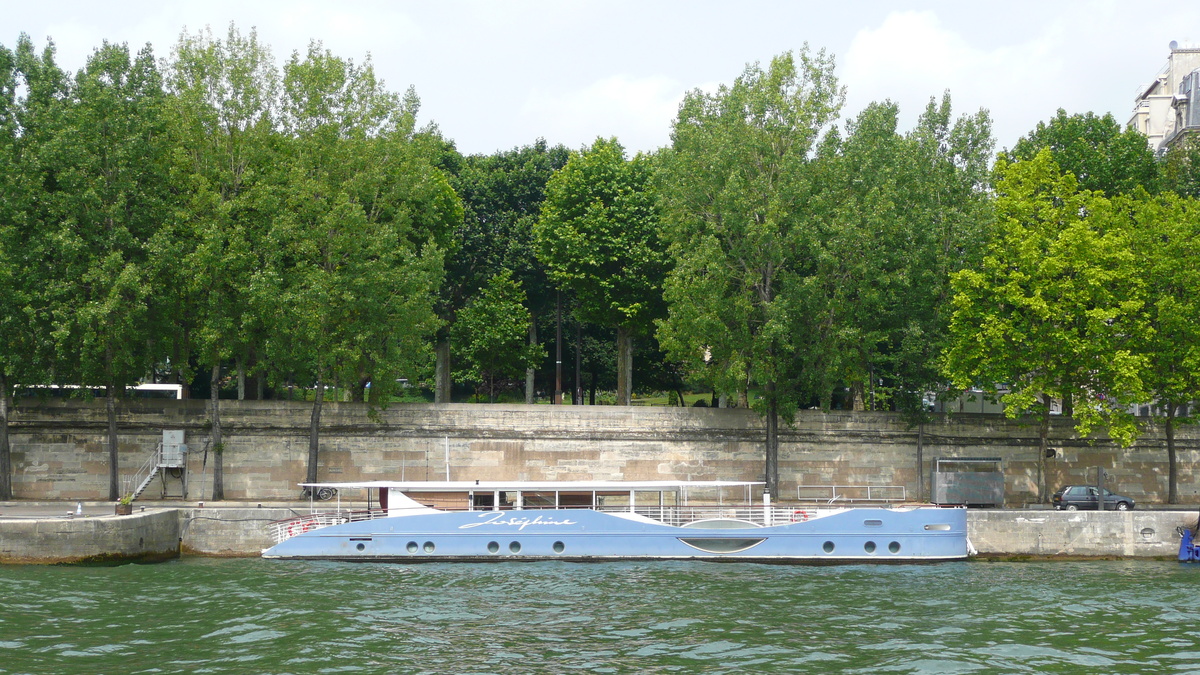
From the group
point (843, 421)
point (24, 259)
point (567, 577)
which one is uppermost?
point (24, 259)

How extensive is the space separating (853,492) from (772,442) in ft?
14.5

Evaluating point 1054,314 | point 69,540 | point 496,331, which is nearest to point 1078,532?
point 1054,314

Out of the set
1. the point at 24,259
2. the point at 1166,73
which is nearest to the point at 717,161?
the point at 24,259

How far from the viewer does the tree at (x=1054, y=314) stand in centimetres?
3959

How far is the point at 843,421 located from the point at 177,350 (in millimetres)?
25348

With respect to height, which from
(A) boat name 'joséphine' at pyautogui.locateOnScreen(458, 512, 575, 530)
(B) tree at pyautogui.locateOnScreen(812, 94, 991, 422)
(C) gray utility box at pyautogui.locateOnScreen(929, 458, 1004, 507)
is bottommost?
(A) boat name 'joséphine' at pyautogui.locateOnScreen(458, 512, 575, 530)

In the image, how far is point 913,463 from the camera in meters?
44.6

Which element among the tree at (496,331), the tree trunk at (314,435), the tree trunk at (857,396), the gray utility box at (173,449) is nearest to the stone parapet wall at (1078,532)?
the tree trunk at (857,396)

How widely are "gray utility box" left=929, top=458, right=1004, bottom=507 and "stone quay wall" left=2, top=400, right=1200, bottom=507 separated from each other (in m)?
2.26

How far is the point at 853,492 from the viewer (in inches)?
1743

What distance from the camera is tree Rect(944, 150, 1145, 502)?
39.6 meters

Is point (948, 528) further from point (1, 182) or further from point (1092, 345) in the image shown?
point (1, 182)

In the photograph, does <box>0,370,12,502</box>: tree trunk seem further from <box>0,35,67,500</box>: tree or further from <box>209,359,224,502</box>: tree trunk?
<box>209,359,224,502</box>: tree trunk

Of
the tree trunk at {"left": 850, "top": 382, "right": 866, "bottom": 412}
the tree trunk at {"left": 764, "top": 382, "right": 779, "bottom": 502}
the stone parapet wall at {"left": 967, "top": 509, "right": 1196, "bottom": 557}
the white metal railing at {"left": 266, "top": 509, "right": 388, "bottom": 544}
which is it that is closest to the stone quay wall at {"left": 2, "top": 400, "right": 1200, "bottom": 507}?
the tree trunk at {"left": 764, "top": 382, "right": 779, "bottom": 502}
